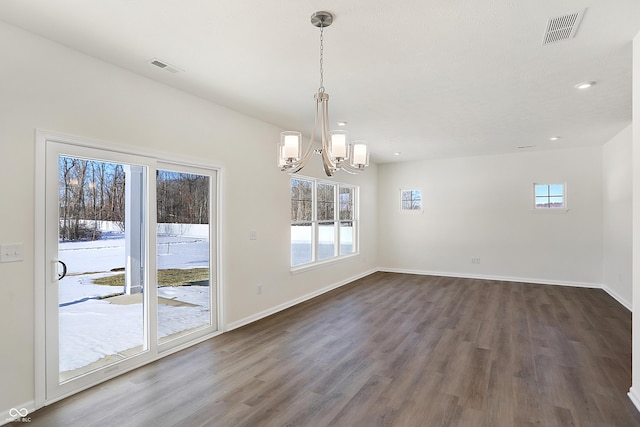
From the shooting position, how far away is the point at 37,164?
241 cm

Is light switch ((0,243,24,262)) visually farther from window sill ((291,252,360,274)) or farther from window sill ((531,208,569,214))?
window sill ((531,208,569,214))

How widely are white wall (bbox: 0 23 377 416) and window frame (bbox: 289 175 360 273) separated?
0.40 metres

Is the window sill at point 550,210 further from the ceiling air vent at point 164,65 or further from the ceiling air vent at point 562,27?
the ceiling air vent at point 164,65

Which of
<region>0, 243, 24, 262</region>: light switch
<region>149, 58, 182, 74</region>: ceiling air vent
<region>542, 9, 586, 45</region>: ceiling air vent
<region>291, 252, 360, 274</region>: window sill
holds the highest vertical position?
<region>149, 58, 182, 74</region>: ceiling air vent

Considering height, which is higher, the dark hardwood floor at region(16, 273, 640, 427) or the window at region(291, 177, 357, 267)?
the window at region(291, 177, 357, 267)

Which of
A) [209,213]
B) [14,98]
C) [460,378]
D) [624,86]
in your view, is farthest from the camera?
[209,213]

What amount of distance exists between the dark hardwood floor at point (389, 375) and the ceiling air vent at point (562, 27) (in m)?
2.70

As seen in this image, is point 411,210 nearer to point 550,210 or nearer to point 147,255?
point 550,210

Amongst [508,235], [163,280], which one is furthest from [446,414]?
[508,235]

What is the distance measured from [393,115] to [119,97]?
3.07 metres

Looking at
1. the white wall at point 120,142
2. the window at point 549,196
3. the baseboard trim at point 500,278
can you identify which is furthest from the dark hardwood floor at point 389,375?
the window at point 549,196

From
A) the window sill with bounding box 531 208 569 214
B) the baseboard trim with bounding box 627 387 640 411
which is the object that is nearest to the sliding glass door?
the baseboard trim with bounding box 627 387 640 411

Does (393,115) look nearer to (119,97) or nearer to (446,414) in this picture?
(119,97)

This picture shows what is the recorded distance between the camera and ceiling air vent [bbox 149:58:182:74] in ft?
9.27
